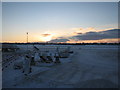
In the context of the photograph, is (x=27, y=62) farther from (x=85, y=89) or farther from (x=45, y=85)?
(x=85, y=89)

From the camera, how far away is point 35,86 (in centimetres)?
767

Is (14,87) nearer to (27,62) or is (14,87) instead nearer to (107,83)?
(27,62)

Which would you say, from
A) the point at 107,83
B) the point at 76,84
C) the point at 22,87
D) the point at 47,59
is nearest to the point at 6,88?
the point at 22,87

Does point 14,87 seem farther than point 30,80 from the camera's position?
No

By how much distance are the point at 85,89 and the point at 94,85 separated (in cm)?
95

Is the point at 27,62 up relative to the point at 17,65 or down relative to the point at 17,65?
up

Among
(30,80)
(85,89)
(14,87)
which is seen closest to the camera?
(85,89)

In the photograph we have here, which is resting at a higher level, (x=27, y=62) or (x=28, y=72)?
(x=27, y=62)

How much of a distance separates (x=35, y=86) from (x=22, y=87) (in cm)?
91

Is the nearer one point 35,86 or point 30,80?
point 35,86

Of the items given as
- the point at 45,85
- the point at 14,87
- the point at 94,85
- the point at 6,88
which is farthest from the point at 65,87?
the point at 6,88

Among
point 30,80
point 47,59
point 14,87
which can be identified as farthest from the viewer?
point 47,59

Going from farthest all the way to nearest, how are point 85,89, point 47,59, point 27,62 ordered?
point 47,59 < point 27,62 < point 85,89

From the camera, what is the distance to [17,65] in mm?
12773
